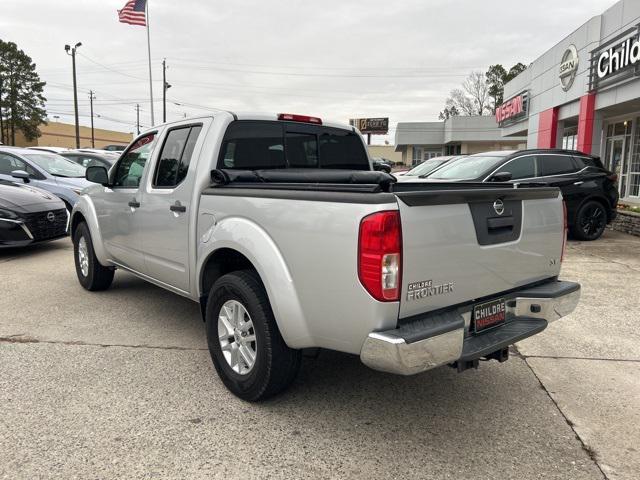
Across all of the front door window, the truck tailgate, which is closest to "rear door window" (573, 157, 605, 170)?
the truck tailgate

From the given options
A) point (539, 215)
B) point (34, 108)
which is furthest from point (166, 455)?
point (34, 108)

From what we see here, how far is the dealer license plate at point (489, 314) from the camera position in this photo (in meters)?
2.92

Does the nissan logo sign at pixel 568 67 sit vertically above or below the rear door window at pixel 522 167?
above

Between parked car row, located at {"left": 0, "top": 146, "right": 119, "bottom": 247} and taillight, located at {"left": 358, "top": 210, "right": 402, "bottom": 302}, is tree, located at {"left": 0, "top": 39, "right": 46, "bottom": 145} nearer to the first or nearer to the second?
parked car row, located at {"left": 0, "top": 146, "right": 119, "bottom": 247}

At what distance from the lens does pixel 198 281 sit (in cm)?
373

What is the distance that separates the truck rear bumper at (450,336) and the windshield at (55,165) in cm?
1027

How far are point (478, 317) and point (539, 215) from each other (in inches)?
34.1

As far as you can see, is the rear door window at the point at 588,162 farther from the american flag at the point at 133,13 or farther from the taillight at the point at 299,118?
the american flag at the point at 133,13

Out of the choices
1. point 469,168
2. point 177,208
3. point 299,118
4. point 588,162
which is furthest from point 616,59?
point 177,208

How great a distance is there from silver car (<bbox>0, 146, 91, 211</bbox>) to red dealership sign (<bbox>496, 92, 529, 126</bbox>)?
2064 cm

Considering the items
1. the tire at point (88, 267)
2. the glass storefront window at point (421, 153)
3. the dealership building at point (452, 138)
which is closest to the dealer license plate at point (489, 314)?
the tire at point (88, 267)

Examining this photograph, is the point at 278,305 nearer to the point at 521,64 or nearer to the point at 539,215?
the point at 539,215

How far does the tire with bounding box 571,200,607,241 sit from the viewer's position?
9.98 meters

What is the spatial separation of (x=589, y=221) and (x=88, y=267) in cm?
915
